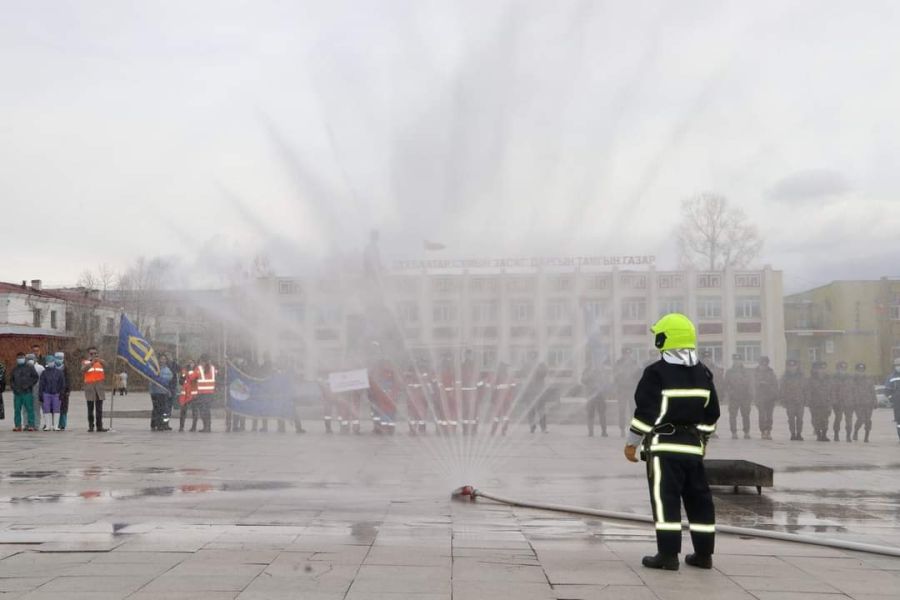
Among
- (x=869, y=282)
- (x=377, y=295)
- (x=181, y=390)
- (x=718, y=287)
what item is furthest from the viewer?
(x=869, y=282)

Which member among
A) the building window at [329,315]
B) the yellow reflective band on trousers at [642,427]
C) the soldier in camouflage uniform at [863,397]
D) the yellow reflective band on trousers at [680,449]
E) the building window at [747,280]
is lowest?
the soldier in camouflage uniform at [863,397]

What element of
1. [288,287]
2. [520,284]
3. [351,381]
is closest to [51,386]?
[351,381]

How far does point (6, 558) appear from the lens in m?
6.90

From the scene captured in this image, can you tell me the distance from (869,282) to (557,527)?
69624 mm

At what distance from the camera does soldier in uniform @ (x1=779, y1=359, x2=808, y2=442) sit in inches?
841

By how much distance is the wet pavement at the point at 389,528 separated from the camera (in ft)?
20.2

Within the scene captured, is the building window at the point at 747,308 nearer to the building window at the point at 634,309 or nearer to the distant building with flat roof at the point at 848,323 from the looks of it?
the building window at the point at 634,309

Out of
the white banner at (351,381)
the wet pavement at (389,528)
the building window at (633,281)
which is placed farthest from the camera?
the building window at (633,281)

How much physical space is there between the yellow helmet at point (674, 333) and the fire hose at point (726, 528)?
7.24 ft

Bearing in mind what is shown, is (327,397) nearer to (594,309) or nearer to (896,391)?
(594,309)

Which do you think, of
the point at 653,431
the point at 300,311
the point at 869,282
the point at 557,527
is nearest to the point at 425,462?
the point at 300,311

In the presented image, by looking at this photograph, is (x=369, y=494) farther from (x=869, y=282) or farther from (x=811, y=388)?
(x=869, y=282)

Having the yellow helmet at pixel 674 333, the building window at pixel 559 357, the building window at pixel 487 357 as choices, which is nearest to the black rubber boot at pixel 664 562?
the yellow helmet at pixel 674 333

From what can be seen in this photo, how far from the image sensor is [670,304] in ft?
96.9
